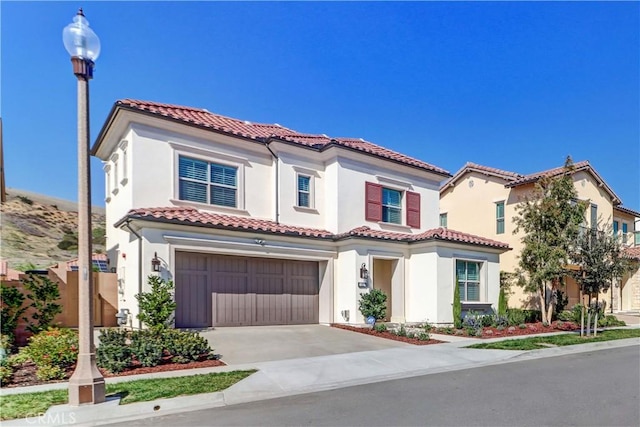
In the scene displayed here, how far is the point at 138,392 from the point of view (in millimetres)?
7133

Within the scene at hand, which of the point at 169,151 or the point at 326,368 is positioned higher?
the point at 169,151

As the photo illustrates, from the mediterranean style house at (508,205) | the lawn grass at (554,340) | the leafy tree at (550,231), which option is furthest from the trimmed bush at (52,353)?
the mediterranean style house at (508,205)

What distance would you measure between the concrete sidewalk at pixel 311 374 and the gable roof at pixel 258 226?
4967mm

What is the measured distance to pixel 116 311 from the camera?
47.9ft

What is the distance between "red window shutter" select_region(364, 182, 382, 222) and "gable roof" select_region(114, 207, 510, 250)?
0.68m

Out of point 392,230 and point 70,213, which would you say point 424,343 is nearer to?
point 392,230

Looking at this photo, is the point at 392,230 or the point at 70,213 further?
the point at 70,213

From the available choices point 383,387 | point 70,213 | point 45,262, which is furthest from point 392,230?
point 70,213

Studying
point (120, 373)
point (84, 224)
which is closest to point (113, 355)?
point (120, 373)

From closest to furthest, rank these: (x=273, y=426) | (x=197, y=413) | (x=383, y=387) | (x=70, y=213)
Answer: (x=273, y=426) < (x=197, y=413) < (x=383, y=387) < (x=70, y=213)

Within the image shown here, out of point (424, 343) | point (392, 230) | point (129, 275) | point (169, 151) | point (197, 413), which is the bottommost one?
point (424, 343)

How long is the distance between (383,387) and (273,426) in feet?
9.59

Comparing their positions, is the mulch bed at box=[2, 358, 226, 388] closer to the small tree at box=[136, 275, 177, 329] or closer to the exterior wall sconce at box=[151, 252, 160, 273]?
the small tree at box=[136, 275, 177, 329]

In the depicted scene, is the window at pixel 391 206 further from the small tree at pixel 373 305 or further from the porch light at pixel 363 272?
the small tree at pixel 373 305
